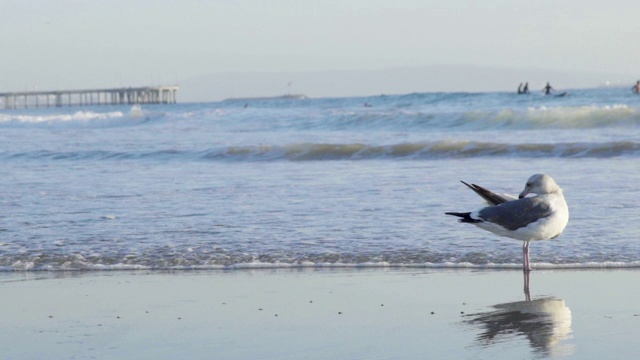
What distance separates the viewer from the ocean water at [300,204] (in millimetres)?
7348

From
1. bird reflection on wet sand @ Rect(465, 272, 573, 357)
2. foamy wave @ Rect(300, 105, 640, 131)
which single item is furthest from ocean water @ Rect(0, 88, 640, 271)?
foamy wave @ Rect(300, 105, 640, 131)

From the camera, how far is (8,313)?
5.57 meters

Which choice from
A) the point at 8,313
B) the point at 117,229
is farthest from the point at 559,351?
the point at 117,229

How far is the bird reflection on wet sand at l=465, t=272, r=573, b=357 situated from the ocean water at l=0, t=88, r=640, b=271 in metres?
1.37

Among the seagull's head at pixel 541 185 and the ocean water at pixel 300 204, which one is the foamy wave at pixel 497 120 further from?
the seagull's head at pixel 541 185

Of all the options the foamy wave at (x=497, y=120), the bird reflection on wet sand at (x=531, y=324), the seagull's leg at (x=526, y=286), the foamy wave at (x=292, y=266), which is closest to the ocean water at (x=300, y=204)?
the foamy wave at (x=292, y=266)

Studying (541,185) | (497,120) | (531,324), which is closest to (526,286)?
(541,185)

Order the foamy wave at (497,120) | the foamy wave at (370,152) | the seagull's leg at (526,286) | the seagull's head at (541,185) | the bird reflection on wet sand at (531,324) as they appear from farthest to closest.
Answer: the foamy wave at (497,120), the foamy wave at (370,152), the seagull's head at (541,185), the seagull's leg at (526,286), the bird reflection on wet sand at (531,324)

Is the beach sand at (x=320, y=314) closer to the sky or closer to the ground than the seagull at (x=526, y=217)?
closer to the ground

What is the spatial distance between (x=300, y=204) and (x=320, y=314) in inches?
183

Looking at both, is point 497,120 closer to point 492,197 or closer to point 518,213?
point 492,197

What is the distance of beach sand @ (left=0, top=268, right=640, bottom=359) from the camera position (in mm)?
4605

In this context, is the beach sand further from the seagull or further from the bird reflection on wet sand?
the seagull

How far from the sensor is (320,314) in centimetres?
538
